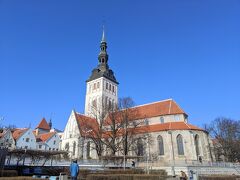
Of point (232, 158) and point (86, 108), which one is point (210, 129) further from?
point (86, 108)

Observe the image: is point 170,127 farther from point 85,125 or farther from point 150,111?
point 85,125

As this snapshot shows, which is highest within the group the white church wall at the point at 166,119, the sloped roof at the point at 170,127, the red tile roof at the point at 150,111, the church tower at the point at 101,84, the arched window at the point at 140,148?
the church tower at the point at 101,84

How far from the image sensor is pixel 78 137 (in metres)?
49.8

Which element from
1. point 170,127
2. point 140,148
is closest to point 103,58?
point 140,148

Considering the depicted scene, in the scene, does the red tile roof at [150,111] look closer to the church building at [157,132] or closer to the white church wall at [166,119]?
the church building at [157,132]

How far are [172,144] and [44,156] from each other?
2472cm

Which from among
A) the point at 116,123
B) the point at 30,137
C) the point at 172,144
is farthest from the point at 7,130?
the point at 172,144

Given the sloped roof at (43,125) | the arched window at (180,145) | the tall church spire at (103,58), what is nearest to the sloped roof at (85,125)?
the arched window at (180,145)

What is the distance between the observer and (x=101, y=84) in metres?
61.6

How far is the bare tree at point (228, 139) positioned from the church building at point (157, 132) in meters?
6.76

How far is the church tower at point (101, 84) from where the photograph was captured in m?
62.0

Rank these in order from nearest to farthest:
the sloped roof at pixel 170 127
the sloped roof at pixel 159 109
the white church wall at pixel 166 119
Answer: the sloped roof at pixel 170 127
the white church wall at pixel 166 119
the sloped roof at pixel 159 109

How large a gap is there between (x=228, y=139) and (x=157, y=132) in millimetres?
19046

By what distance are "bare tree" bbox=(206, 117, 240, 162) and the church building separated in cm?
676
